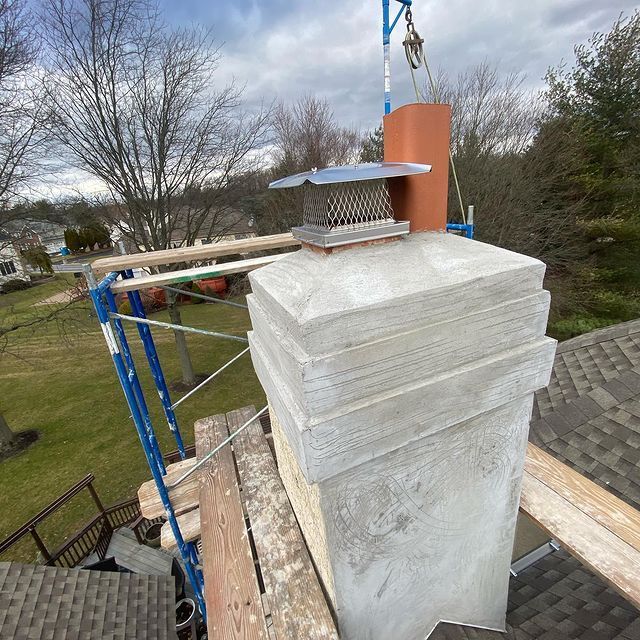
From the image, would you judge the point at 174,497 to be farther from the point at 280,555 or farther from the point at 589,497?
the point at 589,497

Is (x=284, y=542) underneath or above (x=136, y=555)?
above

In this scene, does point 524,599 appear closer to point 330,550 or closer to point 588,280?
point 330,550

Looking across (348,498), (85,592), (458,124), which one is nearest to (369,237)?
(348,498)

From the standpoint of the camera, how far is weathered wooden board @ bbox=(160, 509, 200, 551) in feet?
8.65

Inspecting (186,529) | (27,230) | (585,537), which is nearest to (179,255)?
(186,529)

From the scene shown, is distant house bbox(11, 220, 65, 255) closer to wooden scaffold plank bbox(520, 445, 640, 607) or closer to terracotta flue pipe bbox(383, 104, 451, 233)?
terracotta flue pipe bbox(383, 104, 451, 233)

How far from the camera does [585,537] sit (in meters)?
1.69

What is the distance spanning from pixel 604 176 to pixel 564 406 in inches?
505

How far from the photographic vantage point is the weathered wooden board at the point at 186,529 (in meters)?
2.64

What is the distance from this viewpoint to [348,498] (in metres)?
1.25

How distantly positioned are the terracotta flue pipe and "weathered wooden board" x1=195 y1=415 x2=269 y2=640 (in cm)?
189

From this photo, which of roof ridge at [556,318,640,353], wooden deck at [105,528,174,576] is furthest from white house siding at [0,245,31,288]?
roof ridge at [556,318,640,353]

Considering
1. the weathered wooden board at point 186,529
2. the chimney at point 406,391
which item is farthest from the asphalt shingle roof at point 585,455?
the weathered wooden board at point 186,529

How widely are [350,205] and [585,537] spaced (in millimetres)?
1939
